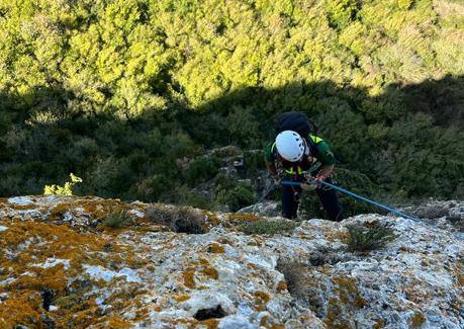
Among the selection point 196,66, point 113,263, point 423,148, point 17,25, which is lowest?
point 423,148

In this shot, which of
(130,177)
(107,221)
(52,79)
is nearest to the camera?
(107,221)

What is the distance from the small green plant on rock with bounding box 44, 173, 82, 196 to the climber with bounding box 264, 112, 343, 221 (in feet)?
18.5

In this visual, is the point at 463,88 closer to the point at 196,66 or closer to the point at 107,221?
the point at 196,66

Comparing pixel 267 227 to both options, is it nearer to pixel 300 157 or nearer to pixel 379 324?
pixel 379 324

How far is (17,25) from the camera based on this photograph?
52.9ft

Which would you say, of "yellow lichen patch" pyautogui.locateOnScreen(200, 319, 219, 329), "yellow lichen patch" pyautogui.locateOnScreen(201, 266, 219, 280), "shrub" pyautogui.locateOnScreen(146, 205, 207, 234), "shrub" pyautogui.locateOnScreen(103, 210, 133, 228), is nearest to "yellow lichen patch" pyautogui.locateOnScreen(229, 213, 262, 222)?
"shrub" pyautogui.locateOnScreen(146, 205, 207, 234)

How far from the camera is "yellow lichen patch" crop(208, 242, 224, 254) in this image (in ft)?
13.8

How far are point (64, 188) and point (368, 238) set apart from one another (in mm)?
9357

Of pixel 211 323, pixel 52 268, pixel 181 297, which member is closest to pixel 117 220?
pixel 52 268

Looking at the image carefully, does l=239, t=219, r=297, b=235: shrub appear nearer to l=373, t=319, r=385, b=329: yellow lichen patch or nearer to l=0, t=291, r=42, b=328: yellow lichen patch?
l=373, t=319, r=385, b=329: yellow lichen patch

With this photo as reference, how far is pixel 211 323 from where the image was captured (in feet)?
10.9

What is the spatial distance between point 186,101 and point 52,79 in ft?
14.0

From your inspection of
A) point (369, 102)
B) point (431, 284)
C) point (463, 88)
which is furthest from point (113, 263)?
point (463, 88)

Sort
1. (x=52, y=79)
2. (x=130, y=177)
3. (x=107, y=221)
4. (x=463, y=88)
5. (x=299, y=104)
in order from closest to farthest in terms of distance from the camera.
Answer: (x=107, y=221) < (x=130, y=177) < (x=52, y=79) < (x=299, y=104) < (x=463, y=88)
